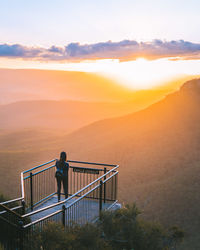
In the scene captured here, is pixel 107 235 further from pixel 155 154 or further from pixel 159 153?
pixel 159 153

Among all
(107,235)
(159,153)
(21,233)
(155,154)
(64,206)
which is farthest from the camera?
(159,153)

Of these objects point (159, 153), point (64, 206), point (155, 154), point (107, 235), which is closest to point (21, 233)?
point (64, 206)

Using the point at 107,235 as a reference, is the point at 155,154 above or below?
below

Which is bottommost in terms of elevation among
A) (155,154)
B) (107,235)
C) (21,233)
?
(155,154)

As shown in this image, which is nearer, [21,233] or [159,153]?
[21,233]

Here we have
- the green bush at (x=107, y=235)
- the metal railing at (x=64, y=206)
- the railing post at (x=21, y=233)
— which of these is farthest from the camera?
the metal railing at (x=64, y=206)

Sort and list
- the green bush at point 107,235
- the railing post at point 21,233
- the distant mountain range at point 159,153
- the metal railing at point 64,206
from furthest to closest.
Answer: the distant mountain range at point 159,153
the metal railing at point 64,206
the green bush at point 107,235
the railing post at point 21,233

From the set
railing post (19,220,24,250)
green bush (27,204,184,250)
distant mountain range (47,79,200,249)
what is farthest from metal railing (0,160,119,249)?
distant mountain range (47,79,200,249)

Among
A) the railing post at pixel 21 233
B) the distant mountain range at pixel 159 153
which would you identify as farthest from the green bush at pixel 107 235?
the distant mountain range at pixel 159 153

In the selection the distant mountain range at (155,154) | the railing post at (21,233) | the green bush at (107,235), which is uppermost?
the railing post at (21,233)

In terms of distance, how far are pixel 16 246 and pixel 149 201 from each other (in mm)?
15793

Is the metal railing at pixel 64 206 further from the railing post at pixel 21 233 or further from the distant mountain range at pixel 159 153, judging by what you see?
the distant mountain range at pixel 159 153

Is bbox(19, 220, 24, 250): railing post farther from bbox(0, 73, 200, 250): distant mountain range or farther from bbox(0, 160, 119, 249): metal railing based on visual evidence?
bbox(0, 73, 200, 250): distant mountain range

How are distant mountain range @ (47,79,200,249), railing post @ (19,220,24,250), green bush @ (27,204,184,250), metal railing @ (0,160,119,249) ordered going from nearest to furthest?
railing post @ (19,220,24,250) → green bush @ (27,204,184,250) → metal railing @ (0,160,119,249) → distant mountain range @ (47,79,200,249)
